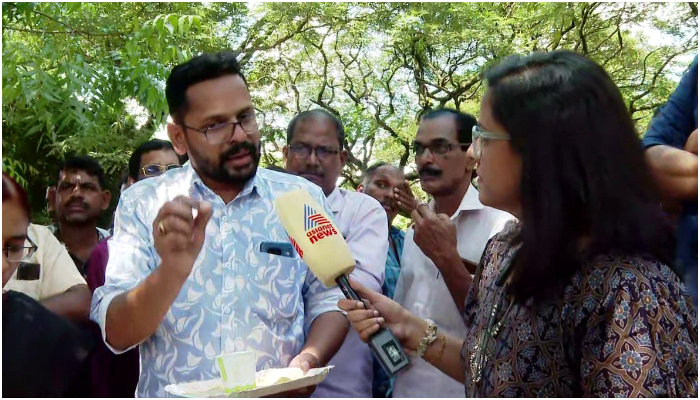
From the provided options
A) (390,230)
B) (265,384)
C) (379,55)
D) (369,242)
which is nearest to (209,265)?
(265,384)

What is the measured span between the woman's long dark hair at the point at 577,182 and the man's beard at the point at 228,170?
3.94 ft

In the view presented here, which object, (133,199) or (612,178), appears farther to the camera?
(133,199)

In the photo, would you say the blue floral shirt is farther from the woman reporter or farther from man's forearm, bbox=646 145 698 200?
man's forearm, bbox=646 145 698 200

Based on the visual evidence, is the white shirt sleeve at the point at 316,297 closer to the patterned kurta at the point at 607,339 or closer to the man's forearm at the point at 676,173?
the patterned kurta at the point at 607,339

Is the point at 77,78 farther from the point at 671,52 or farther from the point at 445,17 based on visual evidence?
the point at 671,52

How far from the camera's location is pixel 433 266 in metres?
2.94

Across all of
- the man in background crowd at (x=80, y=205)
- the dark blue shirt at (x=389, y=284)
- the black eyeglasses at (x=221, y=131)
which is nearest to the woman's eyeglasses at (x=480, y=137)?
the black eyeglasses at (x=221, y=131)

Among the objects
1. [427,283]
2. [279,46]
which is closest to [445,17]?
[279,46]

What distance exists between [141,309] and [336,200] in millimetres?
1486

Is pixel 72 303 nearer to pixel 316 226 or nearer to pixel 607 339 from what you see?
pixel 316 226

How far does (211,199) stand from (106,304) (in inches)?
22.3

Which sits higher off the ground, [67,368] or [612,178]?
[612,178]

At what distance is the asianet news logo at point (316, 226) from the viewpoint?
209 cm

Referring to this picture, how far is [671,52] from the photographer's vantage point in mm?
11438
